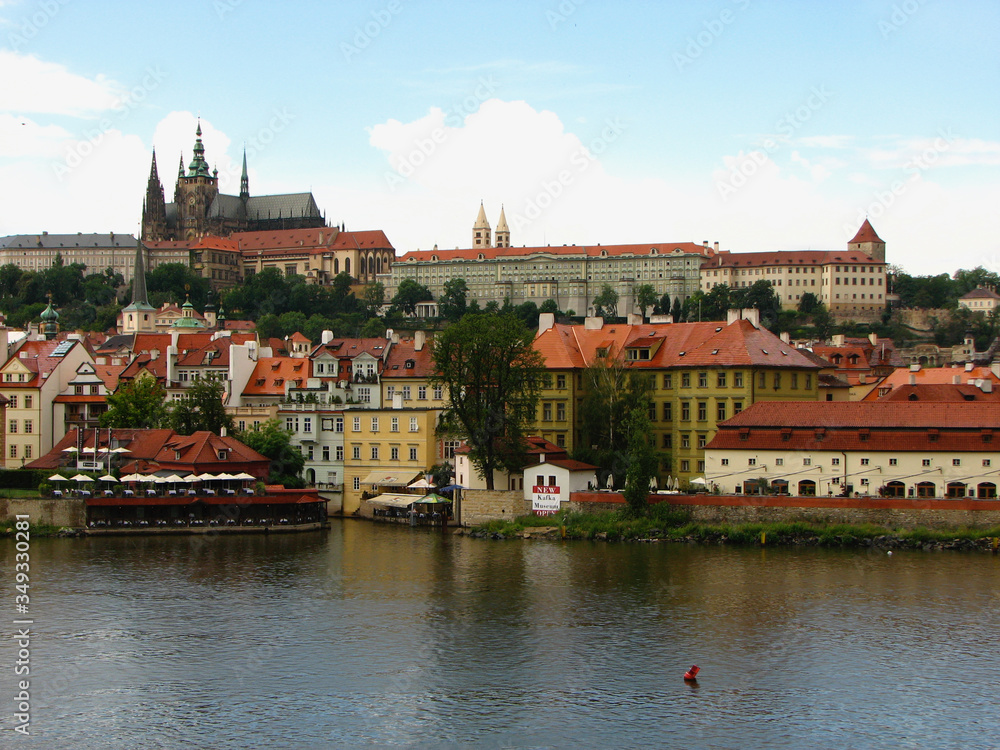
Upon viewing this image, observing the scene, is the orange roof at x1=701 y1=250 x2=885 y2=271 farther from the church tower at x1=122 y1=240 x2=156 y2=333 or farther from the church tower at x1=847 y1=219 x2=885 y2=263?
the church tower at x1=122 y1=240 x2=156 y2=333

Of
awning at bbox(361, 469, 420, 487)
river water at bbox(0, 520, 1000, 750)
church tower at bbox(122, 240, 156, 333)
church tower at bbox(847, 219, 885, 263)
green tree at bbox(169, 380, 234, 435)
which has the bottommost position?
river water at bbox(0, 520, 1000, 750)

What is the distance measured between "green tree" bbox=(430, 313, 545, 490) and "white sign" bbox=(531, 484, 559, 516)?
1729 mm

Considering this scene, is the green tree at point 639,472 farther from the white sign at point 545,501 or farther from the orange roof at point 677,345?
the orange roof at point 677,345

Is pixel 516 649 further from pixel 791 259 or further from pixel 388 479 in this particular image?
pixel 791 259

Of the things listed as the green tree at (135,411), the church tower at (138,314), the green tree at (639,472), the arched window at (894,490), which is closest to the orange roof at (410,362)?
the green tree at (135,411)

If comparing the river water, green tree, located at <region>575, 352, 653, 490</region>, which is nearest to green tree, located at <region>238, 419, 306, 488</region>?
the river water

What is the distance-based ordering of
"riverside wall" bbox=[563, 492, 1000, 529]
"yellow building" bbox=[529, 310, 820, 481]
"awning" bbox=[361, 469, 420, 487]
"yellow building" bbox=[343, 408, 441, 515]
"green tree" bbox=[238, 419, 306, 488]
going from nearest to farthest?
"riverside wall" bbox=[563, 492, 1000, 529] < "yellow building" bbox=[529, 310, 820, 481] < "awning" bbox=[361, 469, 420, 487] < "yellow building" bbox=[343, 408, 441, 515] < "green tree" bbox=[238, 419, 306, 488]

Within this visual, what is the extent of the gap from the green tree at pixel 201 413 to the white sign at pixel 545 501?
53.8 ft

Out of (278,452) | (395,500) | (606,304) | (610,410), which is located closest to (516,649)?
(610,410)

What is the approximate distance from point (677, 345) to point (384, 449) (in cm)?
1401

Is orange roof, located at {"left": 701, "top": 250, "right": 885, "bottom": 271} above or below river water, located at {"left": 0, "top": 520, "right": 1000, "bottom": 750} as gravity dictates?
above

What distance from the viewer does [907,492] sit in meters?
47.2

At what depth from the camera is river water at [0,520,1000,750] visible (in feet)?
86.8

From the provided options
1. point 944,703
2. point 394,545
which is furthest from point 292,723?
point 394,545
